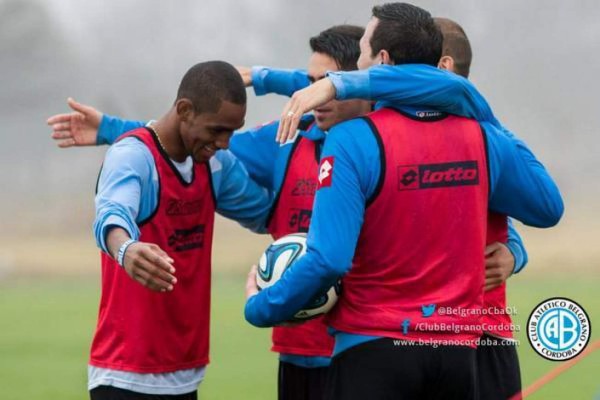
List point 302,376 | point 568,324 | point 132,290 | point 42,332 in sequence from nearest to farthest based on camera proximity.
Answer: point 132,290
point 302,376
point 568,324
point 42,332

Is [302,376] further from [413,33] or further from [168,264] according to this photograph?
[413,33]

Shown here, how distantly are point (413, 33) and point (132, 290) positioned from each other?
165 cm

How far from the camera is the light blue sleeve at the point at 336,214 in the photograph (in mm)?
4027

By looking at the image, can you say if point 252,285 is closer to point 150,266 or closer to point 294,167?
point 150,266

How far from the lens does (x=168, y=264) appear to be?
13.7 feet

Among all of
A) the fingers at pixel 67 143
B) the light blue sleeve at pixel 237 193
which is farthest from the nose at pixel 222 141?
the fingers at pixel 67 143

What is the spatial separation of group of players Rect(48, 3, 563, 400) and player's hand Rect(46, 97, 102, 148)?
624 mm

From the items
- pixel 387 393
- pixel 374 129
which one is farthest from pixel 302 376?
pixel 374 129

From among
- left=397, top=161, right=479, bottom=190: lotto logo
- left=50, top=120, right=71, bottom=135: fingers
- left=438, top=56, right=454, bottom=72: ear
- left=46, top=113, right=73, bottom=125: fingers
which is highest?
left=438, top=56, right=454, bottom=72: ear

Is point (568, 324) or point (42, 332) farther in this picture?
point (42, 332)

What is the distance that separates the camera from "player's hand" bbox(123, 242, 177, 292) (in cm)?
418

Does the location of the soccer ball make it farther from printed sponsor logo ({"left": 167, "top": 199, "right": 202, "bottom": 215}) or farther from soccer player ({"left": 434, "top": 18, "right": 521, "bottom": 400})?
soccer player ({"left": 434, "top": 18, "right": 521, "bottom": 400})

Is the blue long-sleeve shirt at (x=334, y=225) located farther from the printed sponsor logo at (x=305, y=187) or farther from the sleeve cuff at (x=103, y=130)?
the sleeve cuff at (x=103, y=130)

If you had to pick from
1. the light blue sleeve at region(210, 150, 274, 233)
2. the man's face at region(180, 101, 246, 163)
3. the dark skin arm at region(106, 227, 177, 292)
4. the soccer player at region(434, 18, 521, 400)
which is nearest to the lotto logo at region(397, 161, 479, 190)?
the soccer player at region(434, 18, 521, 400)
